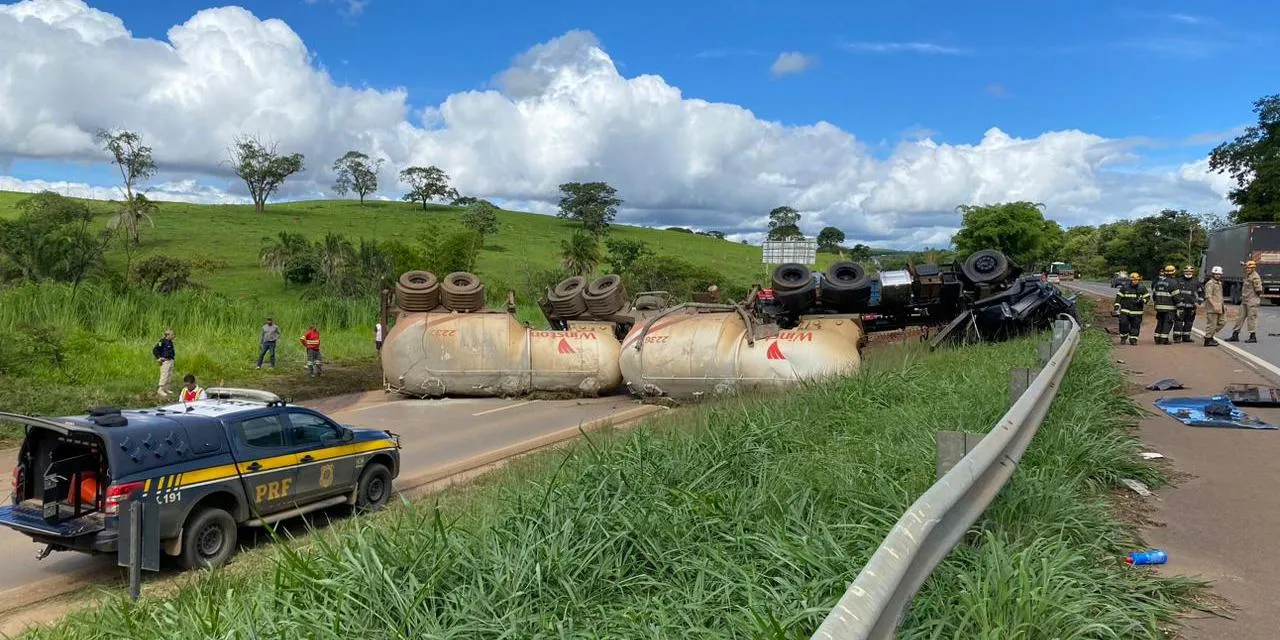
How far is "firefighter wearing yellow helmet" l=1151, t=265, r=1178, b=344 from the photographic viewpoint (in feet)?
55.6

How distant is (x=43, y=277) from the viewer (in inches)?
1144

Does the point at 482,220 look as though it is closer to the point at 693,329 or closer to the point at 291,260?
the point at 291,260

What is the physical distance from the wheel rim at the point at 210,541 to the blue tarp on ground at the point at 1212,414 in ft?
28.3

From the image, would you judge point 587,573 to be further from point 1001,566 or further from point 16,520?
point 16,520

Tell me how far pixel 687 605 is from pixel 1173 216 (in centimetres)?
10030

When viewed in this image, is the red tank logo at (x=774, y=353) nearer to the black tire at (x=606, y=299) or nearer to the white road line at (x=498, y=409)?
the black tire at (x=606, y=299)

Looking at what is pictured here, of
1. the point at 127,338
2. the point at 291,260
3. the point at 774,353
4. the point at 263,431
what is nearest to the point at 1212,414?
the point at 774,353

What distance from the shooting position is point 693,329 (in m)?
15.9

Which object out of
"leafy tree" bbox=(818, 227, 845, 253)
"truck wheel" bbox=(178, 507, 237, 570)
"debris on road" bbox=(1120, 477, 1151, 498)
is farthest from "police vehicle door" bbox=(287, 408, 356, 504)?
"leafy tree" bbox=(818, 227, 845, 253)

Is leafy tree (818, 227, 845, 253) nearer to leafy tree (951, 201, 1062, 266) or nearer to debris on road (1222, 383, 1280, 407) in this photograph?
leafy tree (951, 201, 1062, 266)

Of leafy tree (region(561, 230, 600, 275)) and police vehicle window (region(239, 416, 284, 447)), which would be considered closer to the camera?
police vehicle window (region(239, 416, 284, 447))

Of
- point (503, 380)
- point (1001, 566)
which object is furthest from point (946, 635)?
point (503, 380)

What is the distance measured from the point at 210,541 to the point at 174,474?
2.41 ft

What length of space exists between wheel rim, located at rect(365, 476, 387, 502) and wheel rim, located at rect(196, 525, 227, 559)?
1.90 m
